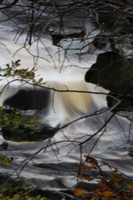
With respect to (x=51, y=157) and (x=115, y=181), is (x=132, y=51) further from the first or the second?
(x=115, y=181)

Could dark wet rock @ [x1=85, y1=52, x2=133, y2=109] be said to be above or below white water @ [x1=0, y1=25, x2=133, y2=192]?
above

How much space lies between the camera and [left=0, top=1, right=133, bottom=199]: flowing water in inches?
272

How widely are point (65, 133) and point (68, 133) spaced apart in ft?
0.19

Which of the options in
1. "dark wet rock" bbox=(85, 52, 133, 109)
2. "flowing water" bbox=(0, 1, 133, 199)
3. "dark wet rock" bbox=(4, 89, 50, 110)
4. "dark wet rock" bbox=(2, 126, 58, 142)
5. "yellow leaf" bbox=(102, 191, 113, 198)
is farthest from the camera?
"dark wet rock" bbox=(85, 52, 133, 109)

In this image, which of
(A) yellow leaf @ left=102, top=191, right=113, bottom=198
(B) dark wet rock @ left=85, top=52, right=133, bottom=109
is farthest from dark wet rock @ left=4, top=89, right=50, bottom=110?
(A) yellow leaf @ left=102, top=191, right=113, bottom=198

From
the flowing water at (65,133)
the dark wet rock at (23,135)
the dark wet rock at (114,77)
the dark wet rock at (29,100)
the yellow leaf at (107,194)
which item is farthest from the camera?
the dark wet rock at (114,77)

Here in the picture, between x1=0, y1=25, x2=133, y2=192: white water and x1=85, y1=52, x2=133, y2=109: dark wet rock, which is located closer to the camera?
x1=0, y1=25, x2=133, y2=192: white water

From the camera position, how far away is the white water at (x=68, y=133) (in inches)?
273

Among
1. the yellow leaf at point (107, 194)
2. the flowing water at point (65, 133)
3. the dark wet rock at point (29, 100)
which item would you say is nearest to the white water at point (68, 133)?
the flowing water at point (65, 133)

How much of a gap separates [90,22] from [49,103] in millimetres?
3643

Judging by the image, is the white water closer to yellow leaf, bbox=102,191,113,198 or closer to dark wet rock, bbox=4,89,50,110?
dark wet rock, bbox=4,89,50,110

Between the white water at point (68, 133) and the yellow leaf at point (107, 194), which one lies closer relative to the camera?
the yellow leaf at point (107, 194)

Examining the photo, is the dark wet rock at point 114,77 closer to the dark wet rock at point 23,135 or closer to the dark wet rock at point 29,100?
the dark wet rock at point 29,100

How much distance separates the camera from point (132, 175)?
730cm
